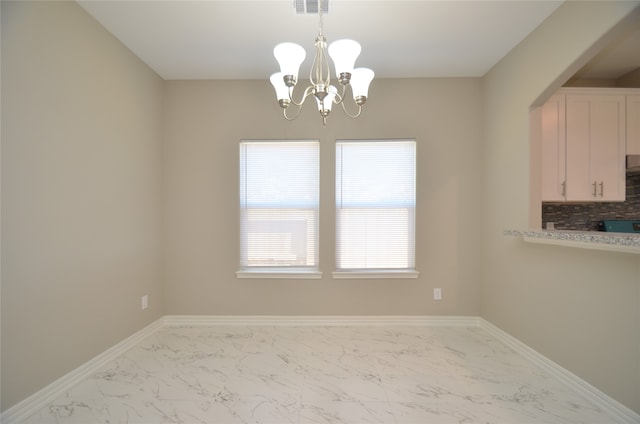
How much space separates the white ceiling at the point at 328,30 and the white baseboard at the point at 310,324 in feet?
8.64

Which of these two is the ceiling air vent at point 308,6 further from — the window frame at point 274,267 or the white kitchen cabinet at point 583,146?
the white kitchen cabinet at point 583,146

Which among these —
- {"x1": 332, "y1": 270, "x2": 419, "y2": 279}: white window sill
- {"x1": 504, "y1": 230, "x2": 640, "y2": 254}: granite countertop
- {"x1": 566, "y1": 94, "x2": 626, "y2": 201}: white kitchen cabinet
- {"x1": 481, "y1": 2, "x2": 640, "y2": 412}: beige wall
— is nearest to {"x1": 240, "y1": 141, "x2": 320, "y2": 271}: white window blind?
{"x1": 332, "y1": 270, "x2": 419, "y2": 279}: white window sill

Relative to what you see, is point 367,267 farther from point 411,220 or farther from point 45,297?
point 45,297

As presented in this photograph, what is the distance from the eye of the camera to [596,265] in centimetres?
184

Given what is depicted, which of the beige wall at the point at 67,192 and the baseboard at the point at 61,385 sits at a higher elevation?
the beige wall at the point at 67,192

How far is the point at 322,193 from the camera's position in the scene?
120 inches

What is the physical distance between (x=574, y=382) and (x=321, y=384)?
1.77 metres

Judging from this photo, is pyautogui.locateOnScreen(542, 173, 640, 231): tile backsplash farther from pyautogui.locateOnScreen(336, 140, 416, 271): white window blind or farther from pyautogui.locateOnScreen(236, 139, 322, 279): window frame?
pyautogui.locateOnScreen(236, 139, 322, 279): window frame

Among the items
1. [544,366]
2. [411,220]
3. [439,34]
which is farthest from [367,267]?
[439,34]

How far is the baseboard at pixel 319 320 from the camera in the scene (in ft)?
9.93

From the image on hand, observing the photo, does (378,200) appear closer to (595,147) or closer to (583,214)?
(595,147)

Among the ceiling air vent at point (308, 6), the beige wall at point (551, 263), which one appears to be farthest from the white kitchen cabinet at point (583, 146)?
the ceiling air vent at point (308, 6)

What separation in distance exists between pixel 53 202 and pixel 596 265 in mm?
3606

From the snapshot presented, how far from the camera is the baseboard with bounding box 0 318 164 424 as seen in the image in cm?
164
